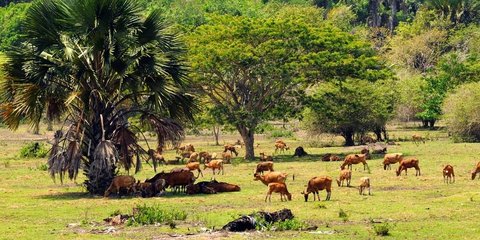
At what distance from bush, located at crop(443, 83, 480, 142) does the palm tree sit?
28.8 m

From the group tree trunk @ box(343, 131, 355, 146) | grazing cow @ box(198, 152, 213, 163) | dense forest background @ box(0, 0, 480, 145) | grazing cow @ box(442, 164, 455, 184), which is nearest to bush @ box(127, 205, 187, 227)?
dense forest background @ box(0, 0, 480, 145)

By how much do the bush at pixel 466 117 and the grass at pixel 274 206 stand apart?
14.7m

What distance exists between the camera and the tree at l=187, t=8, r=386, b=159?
157ft

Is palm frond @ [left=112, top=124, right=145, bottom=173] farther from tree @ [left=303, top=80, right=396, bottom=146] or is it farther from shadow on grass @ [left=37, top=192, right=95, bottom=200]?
tree @ [left=303, top=80, right=396, bottom=146]

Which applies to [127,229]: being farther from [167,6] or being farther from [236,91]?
[167,6]

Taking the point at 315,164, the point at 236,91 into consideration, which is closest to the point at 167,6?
the point at 236,91

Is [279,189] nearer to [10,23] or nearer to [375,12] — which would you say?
[10,23]

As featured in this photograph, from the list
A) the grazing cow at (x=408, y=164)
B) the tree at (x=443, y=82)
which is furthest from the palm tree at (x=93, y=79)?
the tree at (x=443, y=82)

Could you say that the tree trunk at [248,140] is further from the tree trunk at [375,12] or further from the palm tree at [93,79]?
the tree trunk at [375,12]

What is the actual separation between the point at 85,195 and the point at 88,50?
477 centimetres

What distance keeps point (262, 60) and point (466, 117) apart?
15142 millimetres

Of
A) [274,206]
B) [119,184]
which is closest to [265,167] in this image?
[119,184]

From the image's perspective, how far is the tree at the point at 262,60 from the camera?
157ft

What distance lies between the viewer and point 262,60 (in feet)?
160
